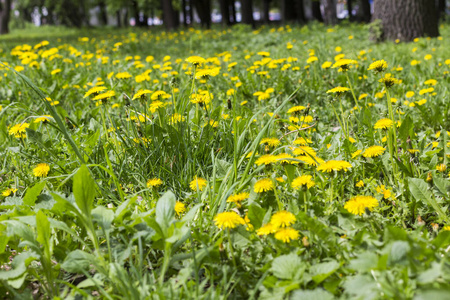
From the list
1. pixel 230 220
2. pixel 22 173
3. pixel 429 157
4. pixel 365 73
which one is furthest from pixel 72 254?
pixel 365 73

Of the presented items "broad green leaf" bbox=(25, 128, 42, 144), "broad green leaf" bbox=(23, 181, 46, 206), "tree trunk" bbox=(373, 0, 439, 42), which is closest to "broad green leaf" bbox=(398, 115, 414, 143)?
"broad green leaf" bbox=(23, 181, 46, 206)

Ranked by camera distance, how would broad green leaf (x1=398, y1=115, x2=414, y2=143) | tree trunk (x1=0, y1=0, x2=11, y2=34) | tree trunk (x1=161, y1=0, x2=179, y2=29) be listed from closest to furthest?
broad green leaf (x1=398, y1=115, x2=414, y2=143), tree trunk (x1=161, y1=0, x2=179, y2=29), tree trunk (x1=0, y1=0, x2=11, y2=34)

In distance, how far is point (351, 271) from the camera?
123cm

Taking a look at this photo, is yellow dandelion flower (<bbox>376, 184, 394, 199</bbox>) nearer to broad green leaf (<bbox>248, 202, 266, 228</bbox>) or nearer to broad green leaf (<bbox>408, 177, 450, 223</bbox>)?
broad green leaf (<bbox>408, 177, 450, 223</bbox>)

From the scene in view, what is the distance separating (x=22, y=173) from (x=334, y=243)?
73.6 inches

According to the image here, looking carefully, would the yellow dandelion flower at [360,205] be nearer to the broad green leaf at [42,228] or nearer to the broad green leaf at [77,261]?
the broad green leaf at [77,261]

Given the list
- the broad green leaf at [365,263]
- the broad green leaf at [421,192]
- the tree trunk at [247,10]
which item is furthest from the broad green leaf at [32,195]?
the tree trunk at [247,10]

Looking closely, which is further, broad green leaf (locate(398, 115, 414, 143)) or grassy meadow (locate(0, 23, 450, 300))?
broad green leaf (locate(398, 115, 414, 143))

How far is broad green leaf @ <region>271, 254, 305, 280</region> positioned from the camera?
3.99ft

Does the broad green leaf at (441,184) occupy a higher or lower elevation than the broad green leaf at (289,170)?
lower

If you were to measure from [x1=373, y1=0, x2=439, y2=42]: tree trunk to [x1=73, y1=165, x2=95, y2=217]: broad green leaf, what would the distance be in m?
6.66

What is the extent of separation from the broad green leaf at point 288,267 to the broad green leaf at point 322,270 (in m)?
0.04

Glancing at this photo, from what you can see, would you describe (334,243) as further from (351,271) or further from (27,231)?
(27,231)

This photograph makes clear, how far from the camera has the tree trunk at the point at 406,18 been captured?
6712 mm
